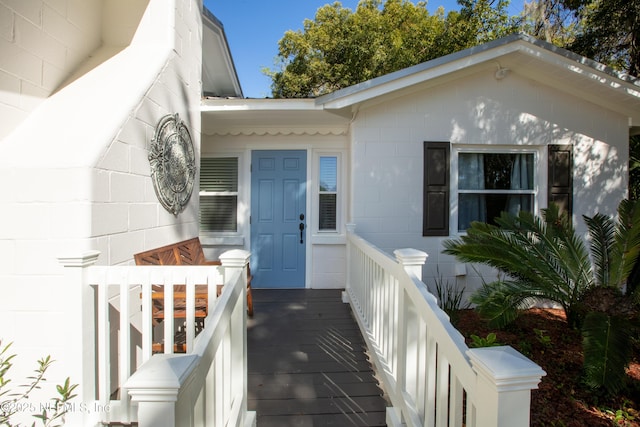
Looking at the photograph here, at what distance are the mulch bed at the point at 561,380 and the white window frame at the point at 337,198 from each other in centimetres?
217

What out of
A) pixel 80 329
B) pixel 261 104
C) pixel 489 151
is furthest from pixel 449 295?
pixel 80 329

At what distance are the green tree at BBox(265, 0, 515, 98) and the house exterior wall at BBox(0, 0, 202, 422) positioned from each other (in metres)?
10.4

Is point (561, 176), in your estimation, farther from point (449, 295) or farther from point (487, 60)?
point (449, 295)

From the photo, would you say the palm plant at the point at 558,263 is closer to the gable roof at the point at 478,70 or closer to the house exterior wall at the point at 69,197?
the gable roof at the point at 478,70

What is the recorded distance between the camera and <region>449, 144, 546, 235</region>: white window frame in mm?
4598

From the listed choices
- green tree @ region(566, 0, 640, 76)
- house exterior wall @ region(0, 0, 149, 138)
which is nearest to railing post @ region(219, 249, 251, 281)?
house exterior wall @ region(0, 0, 149, 138)

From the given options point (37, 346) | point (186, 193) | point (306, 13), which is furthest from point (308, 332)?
point (306, 13)

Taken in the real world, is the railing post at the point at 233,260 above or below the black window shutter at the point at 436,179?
below

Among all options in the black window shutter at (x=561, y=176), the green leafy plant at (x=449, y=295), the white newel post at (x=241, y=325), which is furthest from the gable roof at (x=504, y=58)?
the white newel post at (x=241, y=325)

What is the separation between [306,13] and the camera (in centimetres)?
1385

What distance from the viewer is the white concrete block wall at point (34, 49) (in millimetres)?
2152

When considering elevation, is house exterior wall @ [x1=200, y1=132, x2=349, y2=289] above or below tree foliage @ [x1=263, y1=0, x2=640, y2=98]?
below

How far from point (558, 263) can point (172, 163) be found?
417cm

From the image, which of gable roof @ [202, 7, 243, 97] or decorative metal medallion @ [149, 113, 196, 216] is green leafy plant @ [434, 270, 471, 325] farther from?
gable roof @ [202, 7, 243, 97]
